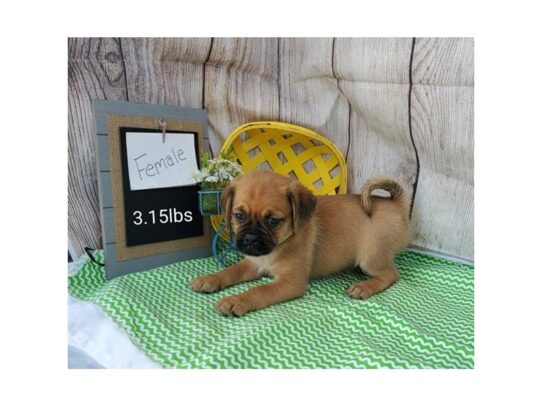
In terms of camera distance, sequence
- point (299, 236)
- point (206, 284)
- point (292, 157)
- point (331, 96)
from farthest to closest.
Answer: point (292, 157)
point (331, 96)
point (299, 236)
point (206, 284)

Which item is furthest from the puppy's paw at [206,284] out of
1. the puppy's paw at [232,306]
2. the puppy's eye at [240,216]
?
the puppy's eye at [240,216]

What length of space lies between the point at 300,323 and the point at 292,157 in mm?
1360

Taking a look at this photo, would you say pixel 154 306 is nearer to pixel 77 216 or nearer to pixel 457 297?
pixel 77 216

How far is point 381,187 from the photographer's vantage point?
2.38 m

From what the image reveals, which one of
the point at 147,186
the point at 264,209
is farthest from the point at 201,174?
the point at 264,209

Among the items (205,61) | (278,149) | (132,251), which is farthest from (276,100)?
(132,251)

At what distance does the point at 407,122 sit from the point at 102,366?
6.31ft

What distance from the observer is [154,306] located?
187 centimetres

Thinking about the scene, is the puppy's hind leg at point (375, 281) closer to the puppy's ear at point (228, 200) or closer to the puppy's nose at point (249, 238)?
the puppy's nose at point (249, 238)

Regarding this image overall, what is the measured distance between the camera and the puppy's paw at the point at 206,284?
2.04 metres

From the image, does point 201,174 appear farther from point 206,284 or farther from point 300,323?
point 300,323

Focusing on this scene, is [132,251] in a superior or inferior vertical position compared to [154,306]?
superior

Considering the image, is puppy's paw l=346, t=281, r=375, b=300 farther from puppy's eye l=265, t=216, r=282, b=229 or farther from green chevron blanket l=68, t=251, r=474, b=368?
puppy's eye l=265, t=216, r=282, b=229

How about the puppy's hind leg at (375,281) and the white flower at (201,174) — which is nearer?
the puppy's hind leg at (375,281)
